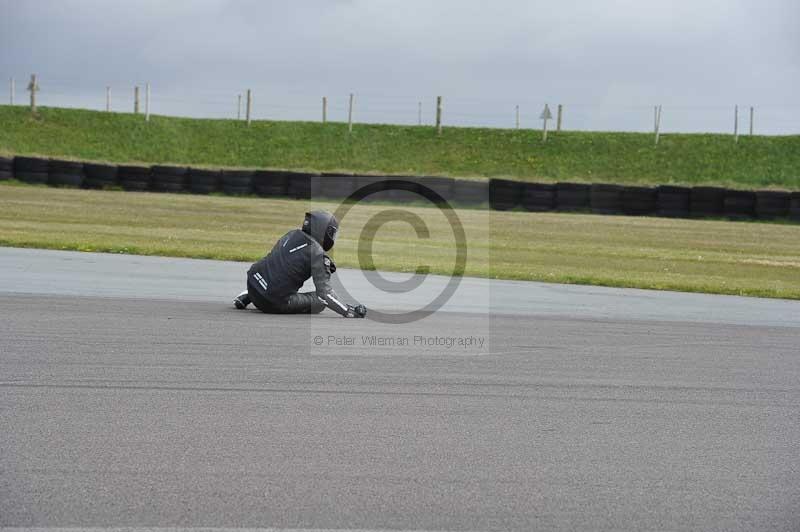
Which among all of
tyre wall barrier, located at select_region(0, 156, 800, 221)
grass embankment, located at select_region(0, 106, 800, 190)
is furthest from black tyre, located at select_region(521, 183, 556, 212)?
grass embankment, located at select_region(0, 106, 800, 190)

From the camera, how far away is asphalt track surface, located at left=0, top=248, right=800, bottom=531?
4.52 meters

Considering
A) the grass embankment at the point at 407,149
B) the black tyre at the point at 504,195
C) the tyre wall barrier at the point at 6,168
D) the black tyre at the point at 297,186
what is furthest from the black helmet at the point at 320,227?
the grass embankment at the point at 407,149

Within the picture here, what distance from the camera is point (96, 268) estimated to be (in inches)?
566

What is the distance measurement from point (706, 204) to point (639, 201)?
1.79 metres

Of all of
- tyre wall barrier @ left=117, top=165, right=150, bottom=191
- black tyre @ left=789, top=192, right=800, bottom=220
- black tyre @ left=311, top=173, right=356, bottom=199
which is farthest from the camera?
black tyre @ left=311, top=173, right=356, bottom=199

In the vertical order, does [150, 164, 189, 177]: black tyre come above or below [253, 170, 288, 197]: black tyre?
above

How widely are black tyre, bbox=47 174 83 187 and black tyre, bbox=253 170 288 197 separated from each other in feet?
16.0

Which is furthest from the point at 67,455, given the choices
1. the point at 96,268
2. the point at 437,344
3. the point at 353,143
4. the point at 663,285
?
the point at 353,143

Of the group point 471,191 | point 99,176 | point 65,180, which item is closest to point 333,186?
point 471,191

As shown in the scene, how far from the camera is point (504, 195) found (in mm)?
30594

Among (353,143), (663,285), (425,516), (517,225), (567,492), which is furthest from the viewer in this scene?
(353,143)

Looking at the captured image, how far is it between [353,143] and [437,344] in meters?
35.9

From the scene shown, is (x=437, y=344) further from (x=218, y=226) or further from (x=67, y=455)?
(x=218, y=226)
